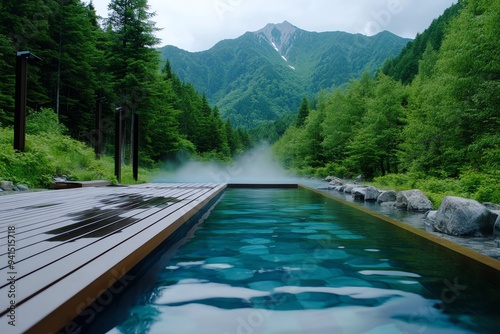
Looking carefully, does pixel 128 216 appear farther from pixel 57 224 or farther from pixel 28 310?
pixel 28 310

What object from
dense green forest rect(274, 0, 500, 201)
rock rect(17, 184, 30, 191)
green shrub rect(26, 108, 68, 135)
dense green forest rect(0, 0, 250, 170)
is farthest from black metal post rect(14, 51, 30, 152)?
dense green forest rect(274, 0, 500, 201)

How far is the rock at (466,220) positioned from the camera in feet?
14.7

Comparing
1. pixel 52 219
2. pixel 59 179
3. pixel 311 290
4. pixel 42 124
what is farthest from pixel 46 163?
pixel 311 290

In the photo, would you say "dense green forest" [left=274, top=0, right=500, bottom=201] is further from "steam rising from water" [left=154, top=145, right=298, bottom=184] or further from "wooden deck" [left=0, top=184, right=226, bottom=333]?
"wooden deck" [left=0, top=184, right=226, bottom=333]

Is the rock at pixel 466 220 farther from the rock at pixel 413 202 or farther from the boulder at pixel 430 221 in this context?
the rock at pixel 413 202

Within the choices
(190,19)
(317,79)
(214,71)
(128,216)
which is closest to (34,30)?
(190,19)

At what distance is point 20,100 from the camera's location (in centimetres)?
784

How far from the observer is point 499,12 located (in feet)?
32.1

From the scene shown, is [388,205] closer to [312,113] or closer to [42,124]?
[42,124]

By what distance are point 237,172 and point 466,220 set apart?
1758 inches

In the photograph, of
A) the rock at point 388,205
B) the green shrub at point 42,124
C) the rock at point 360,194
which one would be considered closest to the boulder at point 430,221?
the rock at point 388,205

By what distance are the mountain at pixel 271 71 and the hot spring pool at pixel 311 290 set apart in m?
85.8

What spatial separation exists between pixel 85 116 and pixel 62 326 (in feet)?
82.1

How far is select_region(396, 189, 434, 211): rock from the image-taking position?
7.18 metres
